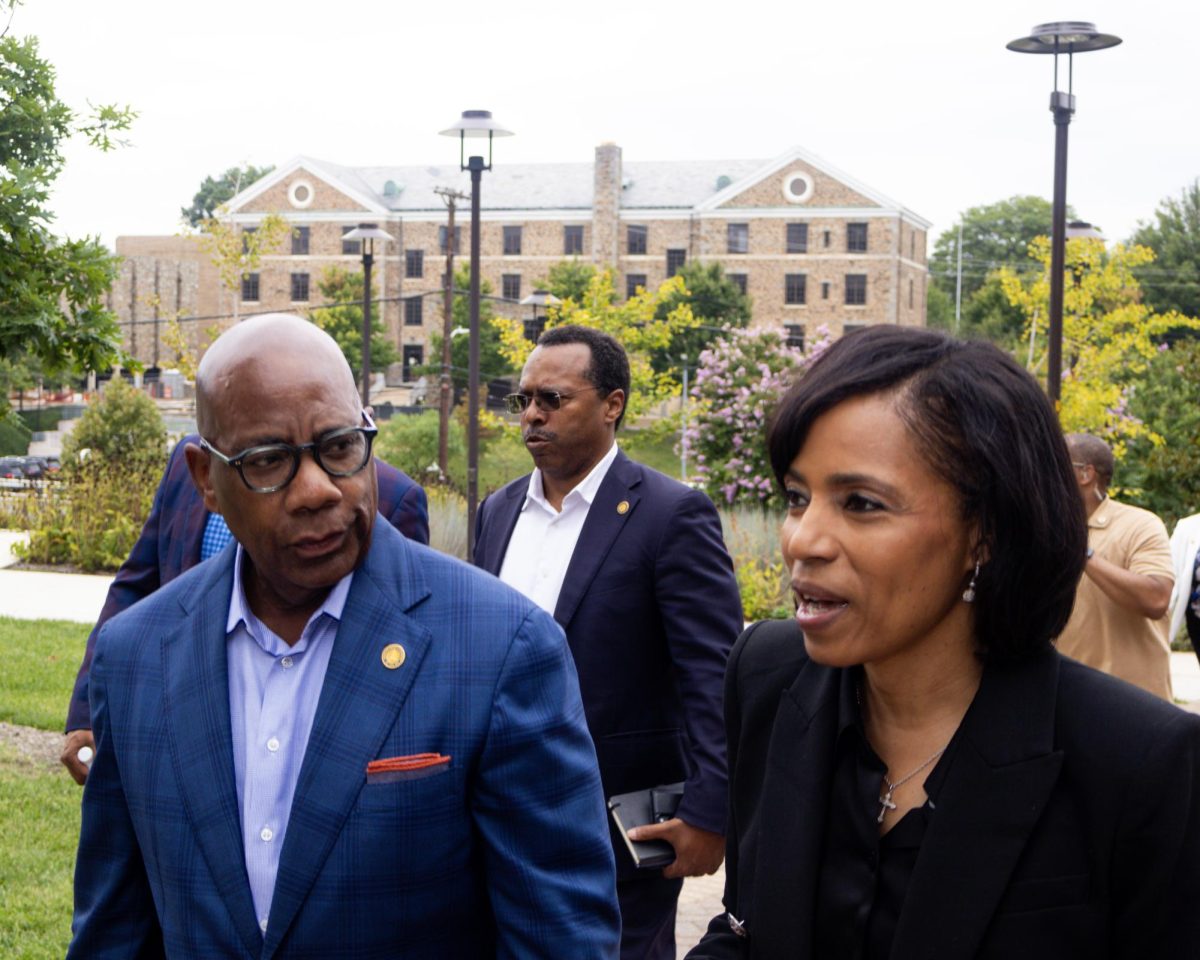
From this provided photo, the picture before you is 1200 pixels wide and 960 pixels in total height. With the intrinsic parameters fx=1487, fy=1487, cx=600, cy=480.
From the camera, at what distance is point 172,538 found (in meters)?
4.76

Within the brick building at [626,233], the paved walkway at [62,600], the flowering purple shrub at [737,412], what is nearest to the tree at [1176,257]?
the brick building at [626,233]

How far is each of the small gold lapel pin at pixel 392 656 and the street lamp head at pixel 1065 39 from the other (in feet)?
39.9

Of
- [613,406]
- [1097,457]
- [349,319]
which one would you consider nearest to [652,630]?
[613,406]

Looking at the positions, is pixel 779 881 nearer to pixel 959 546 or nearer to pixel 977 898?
pixel 977 898

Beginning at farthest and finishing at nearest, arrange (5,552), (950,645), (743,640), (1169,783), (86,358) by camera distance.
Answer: (5,552), (86,358), (743,640), (950,645), (1169,783)

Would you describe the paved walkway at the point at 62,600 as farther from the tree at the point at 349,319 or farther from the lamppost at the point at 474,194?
the tree at the point at 349,319

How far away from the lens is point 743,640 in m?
2.60

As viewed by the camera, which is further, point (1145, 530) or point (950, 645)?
Answer: point (1145, 530)

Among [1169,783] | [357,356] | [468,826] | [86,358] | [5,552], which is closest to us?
[1169,783]

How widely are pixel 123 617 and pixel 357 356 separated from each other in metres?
64.4

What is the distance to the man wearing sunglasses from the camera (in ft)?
14.6

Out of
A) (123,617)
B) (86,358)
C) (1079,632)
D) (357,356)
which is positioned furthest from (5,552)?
(357,356)

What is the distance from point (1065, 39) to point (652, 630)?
10.3m

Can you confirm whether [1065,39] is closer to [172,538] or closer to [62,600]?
[172,538]
